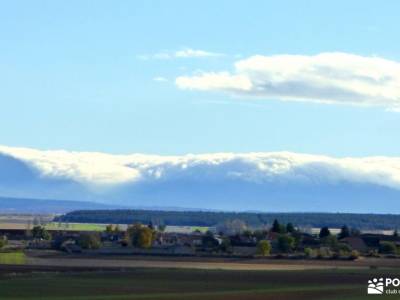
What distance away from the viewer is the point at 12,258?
108m

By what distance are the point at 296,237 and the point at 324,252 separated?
20.8 metres

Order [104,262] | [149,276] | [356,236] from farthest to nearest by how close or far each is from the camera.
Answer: [356,236] → [104,262] → [149,276]

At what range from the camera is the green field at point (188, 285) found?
67.2 m

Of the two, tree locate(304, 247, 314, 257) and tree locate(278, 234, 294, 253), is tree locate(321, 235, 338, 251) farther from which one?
tree locate(278, 234, 294, 253)

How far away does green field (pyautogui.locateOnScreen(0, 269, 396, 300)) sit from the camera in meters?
67.2

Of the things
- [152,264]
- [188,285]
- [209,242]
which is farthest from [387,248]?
[188,285]

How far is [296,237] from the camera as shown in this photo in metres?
151

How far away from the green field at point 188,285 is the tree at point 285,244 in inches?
1834

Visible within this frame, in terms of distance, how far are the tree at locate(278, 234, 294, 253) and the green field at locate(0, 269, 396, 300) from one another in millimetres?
46571

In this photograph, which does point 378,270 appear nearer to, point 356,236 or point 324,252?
point 324,252

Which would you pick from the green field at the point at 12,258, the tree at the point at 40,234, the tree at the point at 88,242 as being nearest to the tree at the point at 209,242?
the tree at the point at 88,242

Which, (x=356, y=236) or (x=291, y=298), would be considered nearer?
(x=291, y=298)

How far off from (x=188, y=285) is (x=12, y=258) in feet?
116

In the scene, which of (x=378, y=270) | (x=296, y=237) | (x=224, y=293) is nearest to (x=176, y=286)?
(x=224, y=293)
